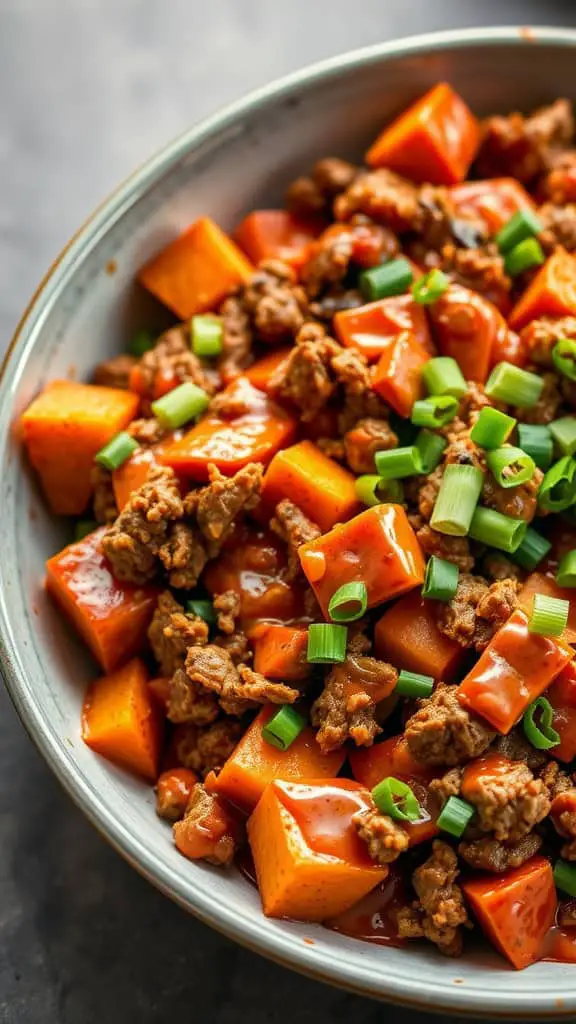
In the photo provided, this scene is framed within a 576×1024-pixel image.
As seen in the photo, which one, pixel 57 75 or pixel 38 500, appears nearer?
pixel 38 500

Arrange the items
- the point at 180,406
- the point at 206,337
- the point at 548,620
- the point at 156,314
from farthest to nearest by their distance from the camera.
→ 1. the point at 156,314
2. the point at 206,337
3. the point at 180,406
4. the point at 548,620

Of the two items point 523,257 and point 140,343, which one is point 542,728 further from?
point 140,343

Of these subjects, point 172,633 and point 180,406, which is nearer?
point 172,633

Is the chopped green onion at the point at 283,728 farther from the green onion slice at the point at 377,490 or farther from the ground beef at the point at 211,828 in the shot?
the green onion slice at the point at 377,490

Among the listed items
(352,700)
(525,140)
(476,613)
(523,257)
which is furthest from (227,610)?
(525,140)

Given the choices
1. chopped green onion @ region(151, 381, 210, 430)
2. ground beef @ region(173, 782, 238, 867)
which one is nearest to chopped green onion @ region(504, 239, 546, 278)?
chopped green onion @ region(151, 381, 210, 430)

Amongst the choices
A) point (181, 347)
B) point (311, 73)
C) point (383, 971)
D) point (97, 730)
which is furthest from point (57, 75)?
point (383, 971)


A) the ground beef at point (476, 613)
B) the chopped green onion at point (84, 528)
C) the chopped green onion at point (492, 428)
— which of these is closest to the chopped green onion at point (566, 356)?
the chopped green onion at point (492, 428)

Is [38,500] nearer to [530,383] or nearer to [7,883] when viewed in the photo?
[7,883]
